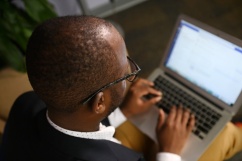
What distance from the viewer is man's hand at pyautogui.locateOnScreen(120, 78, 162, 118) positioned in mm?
1084

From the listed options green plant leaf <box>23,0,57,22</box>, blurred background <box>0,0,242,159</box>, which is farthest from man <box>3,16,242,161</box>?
blurred background <box>0,0,242,159</box>

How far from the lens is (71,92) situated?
597 mm

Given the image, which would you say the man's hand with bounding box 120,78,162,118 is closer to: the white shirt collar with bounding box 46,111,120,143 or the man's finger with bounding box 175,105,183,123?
the man's finger with bounding box 175,105,183,123

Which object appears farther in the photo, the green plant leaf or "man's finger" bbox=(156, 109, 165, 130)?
the green plant leaf

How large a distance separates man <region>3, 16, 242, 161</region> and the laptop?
0.68 feet

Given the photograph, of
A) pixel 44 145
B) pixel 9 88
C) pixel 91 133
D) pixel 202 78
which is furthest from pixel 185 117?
pixel 9 88

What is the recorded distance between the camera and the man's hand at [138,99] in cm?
108

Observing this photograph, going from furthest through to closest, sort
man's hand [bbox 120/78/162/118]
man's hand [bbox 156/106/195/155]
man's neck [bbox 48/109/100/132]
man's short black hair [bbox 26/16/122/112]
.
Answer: man's hand [bbox 120/78/162/118] < man's hand [bbox 156/106/195/155] < man's neck [bbox 48/109/100/132] < man's short black hair [bbox 26/16/122/112]

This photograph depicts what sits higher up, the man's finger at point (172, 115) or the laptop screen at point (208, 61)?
the laptop screen at point (208, 61)

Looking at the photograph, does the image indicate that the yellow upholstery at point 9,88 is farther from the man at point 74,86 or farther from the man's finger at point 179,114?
the man's finger at point 179,114

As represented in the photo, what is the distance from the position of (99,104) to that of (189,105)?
0.51 m

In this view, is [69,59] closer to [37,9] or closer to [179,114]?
[179,114]

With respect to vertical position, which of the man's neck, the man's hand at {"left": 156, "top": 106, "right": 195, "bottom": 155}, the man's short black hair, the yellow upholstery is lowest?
the yellow upholstery

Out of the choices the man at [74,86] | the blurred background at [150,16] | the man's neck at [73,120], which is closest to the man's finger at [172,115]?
the man at [74,86]
